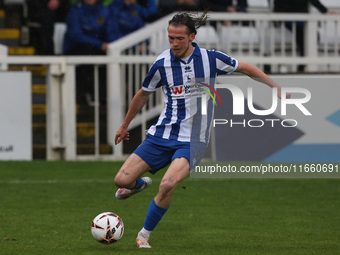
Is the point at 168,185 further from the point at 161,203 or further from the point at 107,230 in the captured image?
the point at 107,230

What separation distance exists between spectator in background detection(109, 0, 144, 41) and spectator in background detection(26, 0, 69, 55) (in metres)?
1.27

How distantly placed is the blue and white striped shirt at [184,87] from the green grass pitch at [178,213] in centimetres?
98

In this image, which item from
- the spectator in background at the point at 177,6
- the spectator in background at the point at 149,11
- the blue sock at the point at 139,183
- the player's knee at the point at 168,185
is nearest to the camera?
the player's knee at the point at 168,185

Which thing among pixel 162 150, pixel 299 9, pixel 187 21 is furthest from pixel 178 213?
pixel 299 9

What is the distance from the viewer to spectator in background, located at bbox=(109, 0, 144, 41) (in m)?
15.6

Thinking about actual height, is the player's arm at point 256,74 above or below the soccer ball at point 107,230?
above

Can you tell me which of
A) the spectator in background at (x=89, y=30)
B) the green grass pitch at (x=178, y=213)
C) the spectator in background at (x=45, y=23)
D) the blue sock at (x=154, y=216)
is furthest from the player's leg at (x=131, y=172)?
the spectator in background at (x=45, y=23)

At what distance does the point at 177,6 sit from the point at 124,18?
1273 mm

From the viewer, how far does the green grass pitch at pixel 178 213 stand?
773cm

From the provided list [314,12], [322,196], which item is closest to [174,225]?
[322,196]

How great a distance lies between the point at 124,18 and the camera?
619 inches

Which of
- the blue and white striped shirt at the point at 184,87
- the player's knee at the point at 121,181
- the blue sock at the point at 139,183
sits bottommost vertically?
the blue sock at the point at 139,183

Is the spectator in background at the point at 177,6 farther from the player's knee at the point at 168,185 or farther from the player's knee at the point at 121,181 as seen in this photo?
the player's knee at the point at 168,185

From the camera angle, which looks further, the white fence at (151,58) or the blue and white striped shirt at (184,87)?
the white fence at (151,58)
